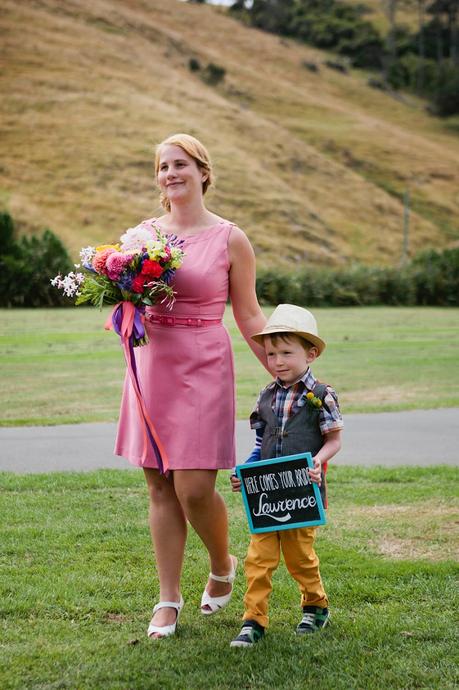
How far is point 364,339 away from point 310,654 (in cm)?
2068

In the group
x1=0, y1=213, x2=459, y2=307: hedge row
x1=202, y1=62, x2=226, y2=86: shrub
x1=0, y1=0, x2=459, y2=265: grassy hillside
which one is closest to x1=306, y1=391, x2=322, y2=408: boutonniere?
x1=0, y1=213, x2=459, y2=307: hedge row

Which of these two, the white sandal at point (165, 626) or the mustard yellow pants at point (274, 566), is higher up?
the mustard yellow pants at point (274, 566)

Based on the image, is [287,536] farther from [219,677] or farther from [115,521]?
[115,521]

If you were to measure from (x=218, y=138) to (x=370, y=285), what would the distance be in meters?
47.1

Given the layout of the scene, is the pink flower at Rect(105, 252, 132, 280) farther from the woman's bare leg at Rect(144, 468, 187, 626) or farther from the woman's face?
the woman's bare leg at Rect(144, 468, 187, 626)

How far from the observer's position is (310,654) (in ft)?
13.6

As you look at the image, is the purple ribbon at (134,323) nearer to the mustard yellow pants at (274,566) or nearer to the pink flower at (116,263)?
the pink flower at (116,263)

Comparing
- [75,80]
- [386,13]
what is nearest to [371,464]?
[75,80]

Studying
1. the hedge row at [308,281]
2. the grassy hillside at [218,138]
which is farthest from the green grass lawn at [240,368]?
the grassy hillside at [218,138]

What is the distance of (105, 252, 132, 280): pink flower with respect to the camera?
173 inches

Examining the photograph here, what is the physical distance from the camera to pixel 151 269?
432cm

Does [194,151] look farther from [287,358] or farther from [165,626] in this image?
[165,626]

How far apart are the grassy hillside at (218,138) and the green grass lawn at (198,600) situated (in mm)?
57526

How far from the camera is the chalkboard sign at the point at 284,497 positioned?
4.31 metres
